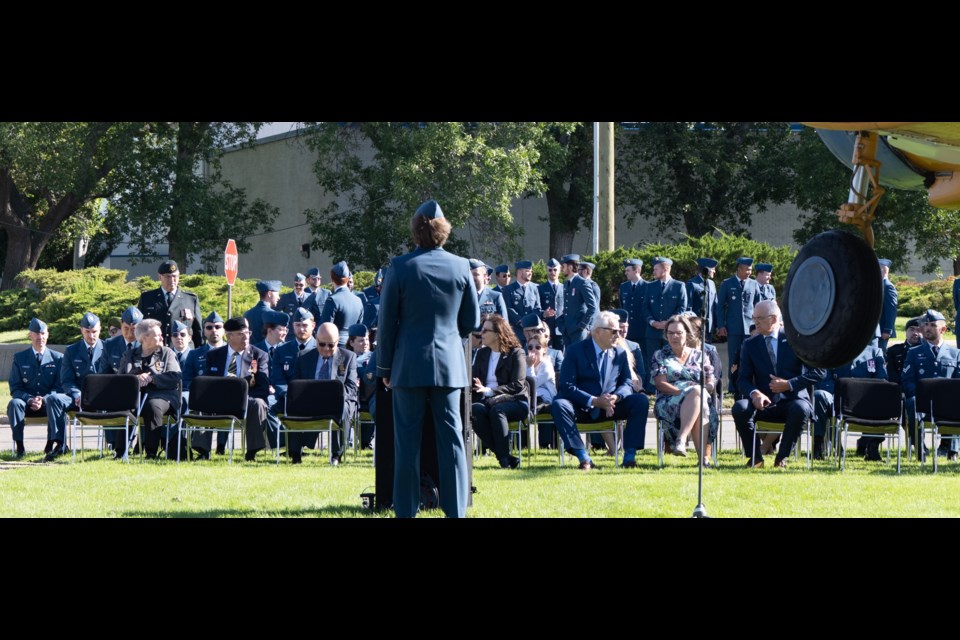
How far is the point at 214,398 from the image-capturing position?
452 inches

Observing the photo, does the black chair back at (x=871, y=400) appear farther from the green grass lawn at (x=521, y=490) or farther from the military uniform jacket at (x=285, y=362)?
the military uniform jacket at (x=285, y=362)

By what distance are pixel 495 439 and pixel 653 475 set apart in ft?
5.62

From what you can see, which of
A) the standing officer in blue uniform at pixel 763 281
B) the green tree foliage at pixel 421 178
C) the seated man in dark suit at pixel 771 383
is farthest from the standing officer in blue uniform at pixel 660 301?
the green tree foliage at pixel 421 178

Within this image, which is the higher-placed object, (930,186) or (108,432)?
(930,186)

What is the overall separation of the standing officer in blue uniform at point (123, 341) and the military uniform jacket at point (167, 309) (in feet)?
1.33

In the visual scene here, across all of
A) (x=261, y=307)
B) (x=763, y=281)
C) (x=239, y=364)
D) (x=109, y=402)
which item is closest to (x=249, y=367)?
(x=239, y=364)

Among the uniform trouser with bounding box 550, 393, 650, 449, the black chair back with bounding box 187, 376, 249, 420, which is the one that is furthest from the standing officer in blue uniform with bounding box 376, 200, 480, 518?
the black chair back with bounding box 187, 376, 249, 420

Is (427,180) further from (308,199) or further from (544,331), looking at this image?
(544,331)

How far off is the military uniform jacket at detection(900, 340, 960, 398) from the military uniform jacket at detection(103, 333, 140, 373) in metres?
7.72

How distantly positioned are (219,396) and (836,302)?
6.55m

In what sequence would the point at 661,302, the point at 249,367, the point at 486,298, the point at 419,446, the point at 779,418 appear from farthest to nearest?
the point at 661,302 < the point at 486,298 < the point at 249,367 < the point at 779,418 < the point at 419,446

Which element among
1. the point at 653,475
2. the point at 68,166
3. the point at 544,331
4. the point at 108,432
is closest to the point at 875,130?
the point at 653,475

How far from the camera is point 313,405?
11406mm

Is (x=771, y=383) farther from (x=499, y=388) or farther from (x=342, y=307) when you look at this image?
(x=342, y=307)
